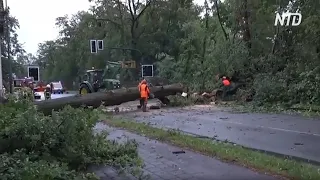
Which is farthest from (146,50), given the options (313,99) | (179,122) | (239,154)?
(239,154)

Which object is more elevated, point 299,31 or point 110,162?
point 299,31

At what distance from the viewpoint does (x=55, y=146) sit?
732 cm

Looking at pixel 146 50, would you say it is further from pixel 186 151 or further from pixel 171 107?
pixel 186 151

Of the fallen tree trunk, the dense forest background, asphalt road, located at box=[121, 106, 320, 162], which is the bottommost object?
asphalt road, located at box=[121, 106, 320, 162]

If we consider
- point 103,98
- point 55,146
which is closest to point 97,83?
point 103,98

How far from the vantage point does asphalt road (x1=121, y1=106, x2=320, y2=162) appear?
10.8 metres

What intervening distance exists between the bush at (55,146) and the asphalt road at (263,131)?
4.17 metres

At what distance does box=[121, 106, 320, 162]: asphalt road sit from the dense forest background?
12.0ft

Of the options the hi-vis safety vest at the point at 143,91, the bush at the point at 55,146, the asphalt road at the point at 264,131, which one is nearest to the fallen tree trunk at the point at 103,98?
the hi-vis safety vest at the point at 143,91

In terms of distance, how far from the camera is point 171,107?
25.8 metres

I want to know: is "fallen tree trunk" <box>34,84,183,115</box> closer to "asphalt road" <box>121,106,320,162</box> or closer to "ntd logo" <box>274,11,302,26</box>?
"asphalt road" <box>121,106,320,162</box>

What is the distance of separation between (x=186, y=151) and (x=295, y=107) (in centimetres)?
1412

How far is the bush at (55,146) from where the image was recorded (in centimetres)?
630

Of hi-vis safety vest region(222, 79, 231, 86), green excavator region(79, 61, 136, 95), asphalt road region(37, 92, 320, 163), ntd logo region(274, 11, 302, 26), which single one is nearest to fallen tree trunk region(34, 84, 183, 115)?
hi-vis safety vest region(222, 79, 231, 86)
